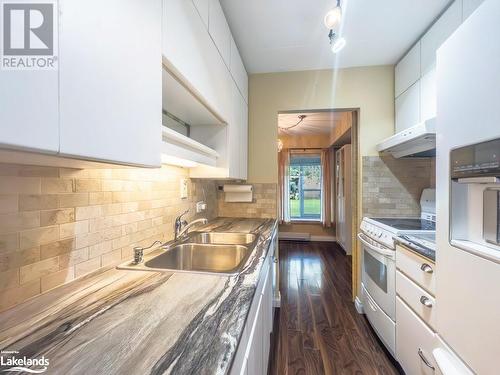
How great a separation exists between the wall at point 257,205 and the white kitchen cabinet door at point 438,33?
163cm

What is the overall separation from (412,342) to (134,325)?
1.57 m

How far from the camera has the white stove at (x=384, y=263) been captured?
164 centimetres

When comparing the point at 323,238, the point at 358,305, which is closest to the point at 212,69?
the point at 358,305

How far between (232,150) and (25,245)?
52.9 inches

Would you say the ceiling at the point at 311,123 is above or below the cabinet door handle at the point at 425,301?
above

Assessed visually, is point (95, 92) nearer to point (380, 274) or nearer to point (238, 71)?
point (238, 71)

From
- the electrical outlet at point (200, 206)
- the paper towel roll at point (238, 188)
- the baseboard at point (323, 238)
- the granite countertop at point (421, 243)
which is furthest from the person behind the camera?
the baseboard at point (323, 238)

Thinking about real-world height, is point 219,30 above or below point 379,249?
above

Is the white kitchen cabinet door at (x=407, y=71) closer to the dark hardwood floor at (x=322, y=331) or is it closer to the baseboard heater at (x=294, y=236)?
the dark hardwood floor at (x=322, y=331)

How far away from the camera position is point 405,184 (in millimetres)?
2275

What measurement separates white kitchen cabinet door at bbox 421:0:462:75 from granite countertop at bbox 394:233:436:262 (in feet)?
4.21

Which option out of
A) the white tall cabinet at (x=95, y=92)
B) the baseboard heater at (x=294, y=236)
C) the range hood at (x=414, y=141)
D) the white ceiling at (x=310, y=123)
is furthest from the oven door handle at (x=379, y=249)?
the baseboard heater at (x=294, y=236)

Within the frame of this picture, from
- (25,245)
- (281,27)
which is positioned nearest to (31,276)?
(25,245)

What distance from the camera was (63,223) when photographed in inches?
30.4
